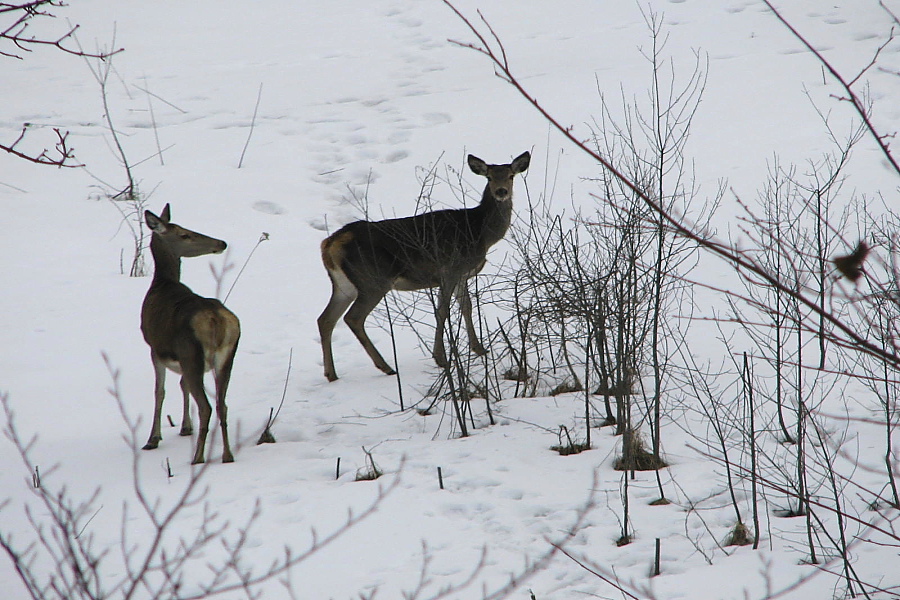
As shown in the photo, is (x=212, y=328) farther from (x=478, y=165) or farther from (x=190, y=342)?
(x=478, y=165)

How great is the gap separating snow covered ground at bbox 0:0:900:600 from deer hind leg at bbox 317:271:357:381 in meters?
0.33

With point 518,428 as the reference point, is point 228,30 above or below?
above

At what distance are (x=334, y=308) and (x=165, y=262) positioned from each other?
1.68 meters

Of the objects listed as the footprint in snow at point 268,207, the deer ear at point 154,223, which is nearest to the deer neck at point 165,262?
the deer ear at point 154,223

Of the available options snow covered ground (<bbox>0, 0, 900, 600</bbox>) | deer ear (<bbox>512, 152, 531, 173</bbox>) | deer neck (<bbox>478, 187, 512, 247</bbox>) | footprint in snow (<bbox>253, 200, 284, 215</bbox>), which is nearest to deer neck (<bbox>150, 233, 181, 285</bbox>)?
snow covered ground (<bbox>0, 0, 900, 600</bbox>)

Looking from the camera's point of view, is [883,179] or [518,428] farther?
[883,179]

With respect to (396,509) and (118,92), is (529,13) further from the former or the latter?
(396,509)

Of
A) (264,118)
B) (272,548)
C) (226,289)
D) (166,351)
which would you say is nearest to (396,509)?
(272,548)

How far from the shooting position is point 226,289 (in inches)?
419

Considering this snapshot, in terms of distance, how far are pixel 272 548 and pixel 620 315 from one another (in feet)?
8.06

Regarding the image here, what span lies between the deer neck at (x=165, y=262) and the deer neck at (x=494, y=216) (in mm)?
2809

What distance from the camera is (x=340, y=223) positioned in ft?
40.6

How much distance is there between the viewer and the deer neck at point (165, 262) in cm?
742

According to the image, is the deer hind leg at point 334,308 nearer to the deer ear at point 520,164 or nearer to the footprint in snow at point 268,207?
the deer ear at point 520,164
